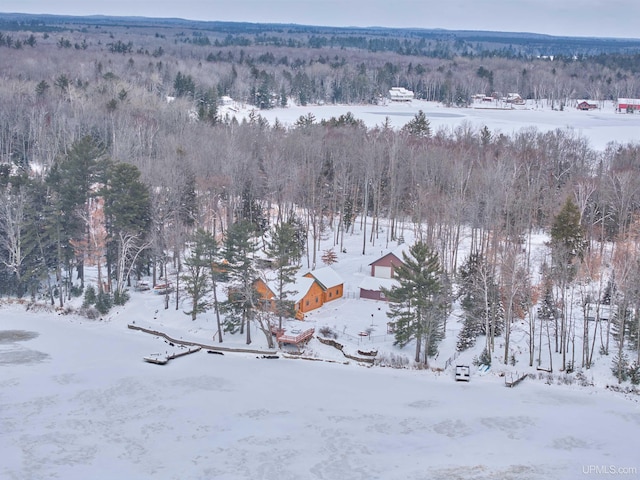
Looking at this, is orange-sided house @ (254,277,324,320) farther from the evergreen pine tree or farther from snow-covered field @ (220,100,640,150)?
snow-covered field @ (220,100,640,150)

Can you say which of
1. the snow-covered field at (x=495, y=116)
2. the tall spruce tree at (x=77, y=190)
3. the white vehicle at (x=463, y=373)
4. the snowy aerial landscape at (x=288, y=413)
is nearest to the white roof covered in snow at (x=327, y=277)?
the snowy aerial landscape at (x=288, y=413)

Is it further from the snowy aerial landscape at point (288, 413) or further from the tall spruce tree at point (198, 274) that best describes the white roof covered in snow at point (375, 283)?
the tall spruce tree at point (198, 274)

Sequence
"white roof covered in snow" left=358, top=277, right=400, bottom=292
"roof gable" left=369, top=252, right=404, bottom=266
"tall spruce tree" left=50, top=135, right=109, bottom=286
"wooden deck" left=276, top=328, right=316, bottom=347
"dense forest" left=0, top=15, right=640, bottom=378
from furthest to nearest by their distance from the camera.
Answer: "roof gable" left=369, top=252, right=404, bottom=266 → "tall spruce tree" left=50, top=135, right=109, bottom=286 → "white roof covered in snow" left=358, top=277, right=400, bottom=292 → "dense forest" left=0, top=15, right=640, bottom=378 → "wooden deck" left=276, top=328, right=316, bottom=347

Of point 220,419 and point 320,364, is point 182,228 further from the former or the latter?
point 220,419

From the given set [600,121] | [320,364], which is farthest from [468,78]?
[320,364]

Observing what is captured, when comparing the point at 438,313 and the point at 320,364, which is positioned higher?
the point at 438,313

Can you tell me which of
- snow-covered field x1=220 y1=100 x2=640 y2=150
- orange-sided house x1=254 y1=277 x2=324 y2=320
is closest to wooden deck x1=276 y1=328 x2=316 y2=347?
orange-sided house x1=254 y1=277 x2=324 y2=320
